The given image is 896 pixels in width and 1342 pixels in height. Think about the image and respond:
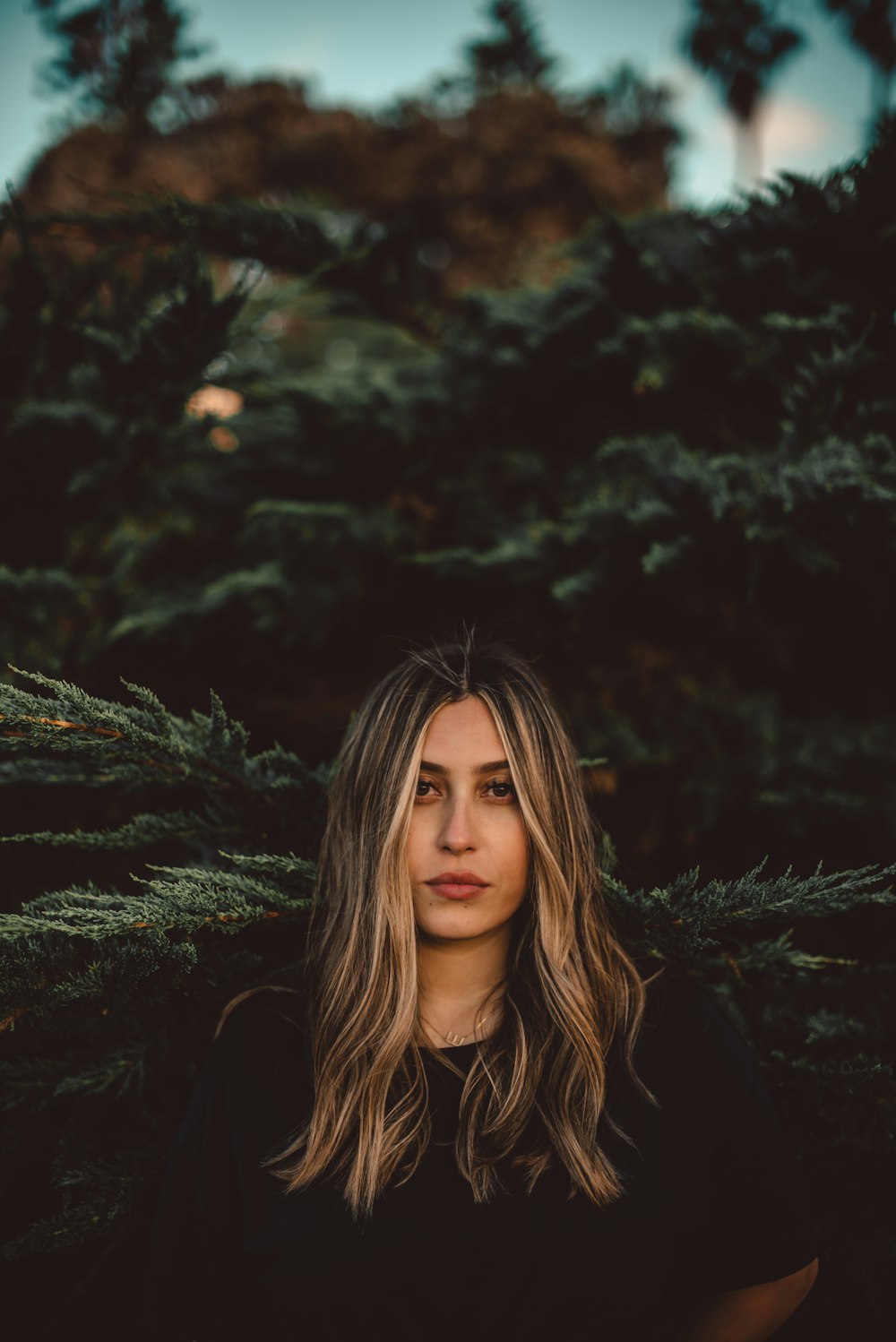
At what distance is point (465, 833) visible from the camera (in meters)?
1.72

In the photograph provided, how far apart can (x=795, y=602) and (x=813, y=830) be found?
972mm

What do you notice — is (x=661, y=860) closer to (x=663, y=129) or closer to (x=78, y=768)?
(x=78, y=768)

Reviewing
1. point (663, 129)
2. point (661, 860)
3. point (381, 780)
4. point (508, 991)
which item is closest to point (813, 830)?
point (661, 860)

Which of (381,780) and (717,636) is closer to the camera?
(381,780)

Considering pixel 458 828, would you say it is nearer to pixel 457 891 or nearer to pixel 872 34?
pixel 457 891

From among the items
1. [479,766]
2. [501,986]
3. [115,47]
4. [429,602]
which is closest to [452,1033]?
[501,986]

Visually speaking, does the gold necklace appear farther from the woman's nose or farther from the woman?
the woman's nose

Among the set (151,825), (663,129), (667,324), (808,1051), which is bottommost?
(808,1051)

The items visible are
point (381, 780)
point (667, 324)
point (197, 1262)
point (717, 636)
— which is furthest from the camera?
point (717, 636)

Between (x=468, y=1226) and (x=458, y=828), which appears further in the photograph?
(x=458, y=828)

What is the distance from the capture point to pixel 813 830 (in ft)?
9.57

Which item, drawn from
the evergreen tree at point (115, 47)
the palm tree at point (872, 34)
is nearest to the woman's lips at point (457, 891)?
the palm tree at point (872, 34)

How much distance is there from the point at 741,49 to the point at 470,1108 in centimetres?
983

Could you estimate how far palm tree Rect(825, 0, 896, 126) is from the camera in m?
4.88
